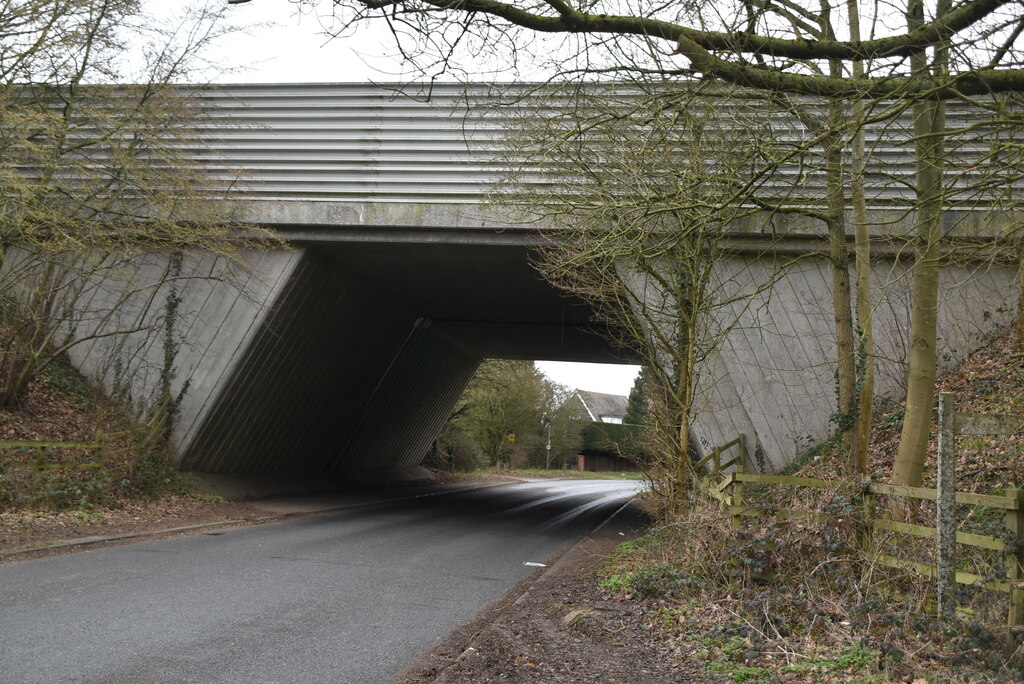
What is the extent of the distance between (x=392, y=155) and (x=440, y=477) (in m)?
19.0

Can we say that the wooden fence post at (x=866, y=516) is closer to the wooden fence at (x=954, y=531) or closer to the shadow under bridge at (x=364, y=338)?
the wooden fence at (x=954, y=531)

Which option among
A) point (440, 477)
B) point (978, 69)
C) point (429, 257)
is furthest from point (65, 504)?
point (440, 477)

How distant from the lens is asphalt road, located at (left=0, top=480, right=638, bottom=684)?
5520 mm

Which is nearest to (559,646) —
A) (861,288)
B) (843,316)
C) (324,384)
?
(861,288)

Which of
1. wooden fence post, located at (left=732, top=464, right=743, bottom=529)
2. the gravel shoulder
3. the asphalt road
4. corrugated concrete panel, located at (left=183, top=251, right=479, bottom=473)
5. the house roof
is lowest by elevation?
the asphalt road

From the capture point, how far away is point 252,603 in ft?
24.9

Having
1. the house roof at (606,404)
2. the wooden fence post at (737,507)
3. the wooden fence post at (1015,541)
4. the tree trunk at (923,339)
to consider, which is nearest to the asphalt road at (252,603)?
the wooden fence post at (737,507)

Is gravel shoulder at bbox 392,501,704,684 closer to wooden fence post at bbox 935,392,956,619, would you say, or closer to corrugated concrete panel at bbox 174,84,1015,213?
wooden fence post at bbox 935,392,956,619

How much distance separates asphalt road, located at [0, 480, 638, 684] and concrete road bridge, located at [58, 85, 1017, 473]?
157 inches

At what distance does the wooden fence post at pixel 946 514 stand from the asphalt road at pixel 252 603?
365 centimetres

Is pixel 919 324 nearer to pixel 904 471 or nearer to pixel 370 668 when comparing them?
pixel 904 471

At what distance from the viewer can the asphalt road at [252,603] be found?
5.52 m

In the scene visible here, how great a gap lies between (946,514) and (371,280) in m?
15.2

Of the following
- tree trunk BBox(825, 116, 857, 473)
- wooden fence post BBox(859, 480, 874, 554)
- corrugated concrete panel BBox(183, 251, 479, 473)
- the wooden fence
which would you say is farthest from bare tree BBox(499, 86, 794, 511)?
corrugated concrete panel BBox(183, 251, 479, 473)
